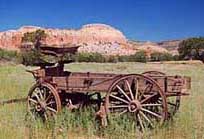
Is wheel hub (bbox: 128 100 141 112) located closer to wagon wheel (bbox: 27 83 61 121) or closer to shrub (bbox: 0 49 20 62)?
wagon wheel (bbox: 27 83 61 121)

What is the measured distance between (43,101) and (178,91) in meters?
2.65

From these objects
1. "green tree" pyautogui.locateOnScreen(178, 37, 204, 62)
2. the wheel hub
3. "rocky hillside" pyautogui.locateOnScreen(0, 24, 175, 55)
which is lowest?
the wheel hub

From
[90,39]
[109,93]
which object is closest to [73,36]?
[90,39]

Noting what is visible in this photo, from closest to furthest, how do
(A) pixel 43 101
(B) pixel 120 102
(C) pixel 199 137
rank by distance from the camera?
(C) pixel 199 137, (B) pixel 120 102, (A) pixel 43 101

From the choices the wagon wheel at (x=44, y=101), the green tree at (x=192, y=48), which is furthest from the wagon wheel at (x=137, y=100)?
the green tree at (x=192, y=48)

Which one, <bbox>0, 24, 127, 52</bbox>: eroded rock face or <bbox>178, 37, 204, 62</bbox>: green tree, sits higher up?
<bbox>0, 24, 127, 52</bbox>: eroded rock face

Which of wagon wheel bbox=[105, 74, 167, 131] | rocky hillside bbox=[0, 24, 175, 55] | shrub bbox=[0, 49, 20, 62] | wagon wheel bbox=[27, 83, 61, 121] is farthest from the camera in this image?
rocky hillside bbox=[0, 24, 175, 55]

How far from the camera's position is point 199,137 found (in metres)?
7.18

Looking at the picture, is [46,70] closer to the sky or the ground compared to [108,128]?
closer to the sky

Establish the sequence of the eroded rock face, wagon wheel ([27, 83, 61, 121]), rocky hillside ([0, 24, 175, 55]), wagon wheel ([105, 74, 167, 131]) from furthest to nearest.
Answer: the eroded rock face → rocky hillside ([0, 24, 175, 55]) → wagon wheel ([27, 83, 61, 121]) → wagon wheel ([105, 74, 167, 131])

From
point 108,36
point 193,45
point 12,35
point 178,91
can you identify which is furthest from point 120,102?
point 108,36

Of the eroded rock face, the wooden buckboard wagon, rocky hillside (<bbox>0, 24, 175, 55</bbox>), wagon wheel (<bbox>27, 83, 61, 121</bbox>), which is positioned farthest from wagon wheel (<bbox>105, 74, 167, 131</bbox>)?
the eroded rock face

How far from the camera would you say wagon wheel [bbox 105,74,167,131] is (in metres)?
7.60

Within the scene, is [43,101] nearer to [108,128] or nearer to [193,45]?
[108,128]
